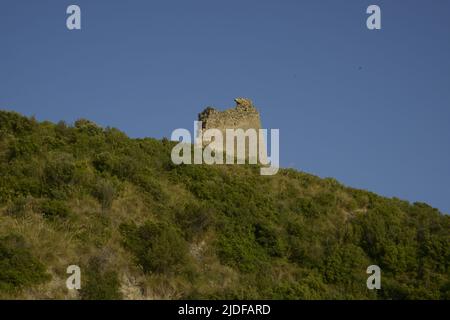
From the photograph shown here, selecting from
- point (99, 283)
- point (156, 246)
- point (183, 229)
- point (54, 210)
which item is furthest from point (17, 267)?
point (183, 229)

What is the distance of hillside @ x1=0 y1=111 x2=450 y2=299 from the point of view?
14.3 meters

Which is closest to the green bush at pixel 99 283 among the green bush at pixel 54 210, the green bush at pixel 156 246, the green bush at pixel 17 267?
the green bush at pixel 17 267

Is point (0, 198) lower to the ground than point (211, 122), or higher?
lower

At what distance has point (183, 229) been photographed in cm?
1716

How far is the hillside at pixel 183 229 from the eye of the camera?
47.0ft

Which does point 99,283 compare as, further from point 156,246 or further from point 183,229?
point 183,229

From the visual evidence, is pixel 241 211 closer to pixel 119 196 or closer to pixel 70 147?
pixel 119 196

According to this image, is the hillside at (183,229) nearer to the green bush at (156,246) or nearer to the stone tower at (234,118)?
the green bush at (156,246)

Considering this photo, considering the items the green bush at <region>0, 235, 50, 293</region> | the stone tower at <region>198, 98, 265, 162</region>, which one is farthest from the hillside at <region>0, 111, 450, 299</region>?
the stone tower at <region>198, 98, 265, 162</region>
